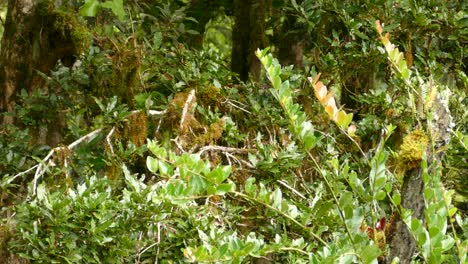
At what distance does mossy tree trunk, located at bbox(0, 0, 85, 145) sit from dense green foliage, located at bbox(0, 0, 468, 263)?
0.14m

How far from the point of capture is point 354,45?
319 cm

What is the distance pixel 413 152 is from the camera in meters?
1.74

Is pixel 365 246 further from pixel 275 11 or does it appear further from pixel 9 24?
pixel 275 11

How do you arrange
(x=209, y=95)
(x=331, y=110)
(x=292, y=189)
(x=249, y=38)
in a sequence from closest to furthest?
1. (x=331, y=110)
2. (x=292, y=189)
3. (x=209, y=95)
4. (x=249, y=38)

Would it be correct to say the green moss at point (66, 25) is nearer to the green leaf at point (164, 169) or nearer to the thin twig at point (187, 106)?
the thin twig at point (187, 106)

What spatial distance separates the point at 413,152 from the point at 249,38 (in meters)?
2.57

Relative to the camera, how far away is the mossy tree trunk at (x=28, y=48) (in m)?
3.48

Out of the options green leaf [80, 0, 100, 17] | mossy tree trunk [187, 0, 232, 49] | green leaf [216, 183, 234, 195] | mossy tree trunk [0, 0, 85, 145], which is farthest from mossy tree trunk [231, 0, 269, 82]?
green leaf [216, 183, 234, 195]

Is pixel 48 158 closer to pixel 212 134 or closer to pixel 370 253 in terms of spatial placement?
pixel 212 134

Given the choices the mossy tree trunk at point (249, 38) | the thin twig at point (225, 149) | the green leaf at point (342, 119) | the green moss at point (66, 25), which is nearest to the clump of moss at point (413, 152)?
the green leaf at point (342, 119)

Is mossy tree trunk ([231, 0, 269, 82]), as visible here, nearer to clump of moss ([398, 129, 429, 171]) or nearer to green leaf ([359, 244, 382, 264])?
clump of moss ([398, 129, 429, 171])

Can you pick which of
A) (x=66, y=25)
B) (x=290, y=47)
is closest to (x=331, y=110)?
(x=66, y=25)

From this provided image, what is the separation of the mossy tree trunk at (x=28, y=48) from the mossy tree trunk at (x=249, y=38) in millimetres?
1062

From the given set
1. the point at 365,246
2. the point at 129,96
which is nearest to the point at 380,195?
the point at 365,246
